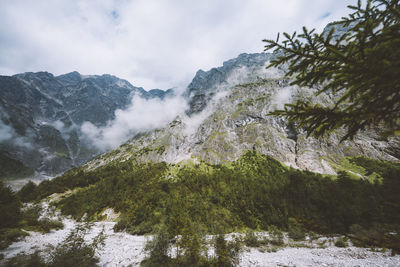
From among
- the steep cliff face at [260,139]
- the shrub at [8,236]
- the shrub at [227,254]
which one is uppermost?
the steep cliff face at [260,139]

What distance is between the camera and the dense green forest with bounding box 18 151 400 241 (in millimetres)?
26109

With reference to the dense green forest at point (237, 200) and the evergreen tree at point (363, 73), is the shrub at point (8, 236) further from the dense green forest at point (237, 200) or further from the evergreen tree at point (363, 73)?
the evergreen tree at point (363, 73)

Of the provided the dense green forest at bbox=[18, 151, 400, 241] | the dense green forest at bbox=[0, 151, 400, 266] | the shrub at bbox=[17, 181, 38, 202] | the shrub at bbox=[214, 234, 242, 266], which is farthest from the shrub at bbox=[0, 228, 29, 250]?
the shrub at bbox=[17, 181, 38, 202]

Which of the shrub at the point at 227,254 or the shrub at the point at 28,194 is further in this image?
the shrub at the point at 28,194

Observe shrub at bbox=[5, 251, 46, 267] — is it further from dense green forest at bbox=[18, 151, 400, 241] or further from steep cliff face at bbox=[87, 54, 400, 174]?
steep cliff face at bbox=[87, 54, 400, 174]

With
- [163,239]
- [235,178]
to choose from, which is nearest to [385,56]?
[163,239]

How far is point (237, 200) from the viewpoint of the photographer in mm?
46344

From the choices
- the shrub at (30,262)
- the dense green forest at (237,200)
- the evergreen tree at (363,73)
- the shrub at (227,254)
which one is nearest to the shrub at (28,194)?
the dense green forest at (237,200)

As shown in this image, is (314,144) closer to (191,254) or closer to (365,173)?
(365,173)

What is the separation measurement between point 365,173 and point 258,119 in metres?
65.6

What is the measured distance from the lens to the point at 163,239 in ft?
48.4

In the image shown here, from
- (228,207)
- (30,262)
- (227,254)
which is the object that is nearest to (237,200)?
(228,207)

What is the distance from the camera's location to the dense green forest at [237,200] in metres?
26.1

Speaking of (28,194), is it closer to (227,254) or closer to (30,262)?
(30,262)
